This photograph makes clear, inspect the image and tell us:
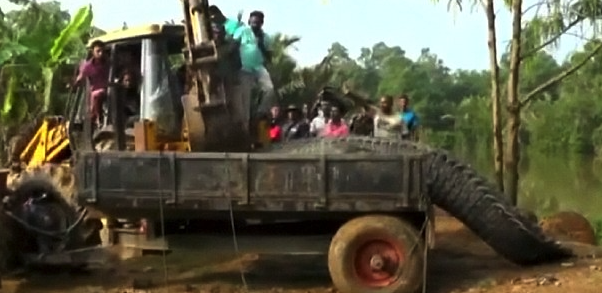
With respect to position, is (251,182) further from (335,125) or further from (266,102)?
(335,125)

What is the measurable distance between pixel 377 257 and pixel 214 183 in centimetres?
144

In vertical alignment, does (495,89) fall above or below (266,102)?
above

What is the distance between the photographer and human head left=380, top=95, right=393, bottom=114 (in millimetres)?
12547

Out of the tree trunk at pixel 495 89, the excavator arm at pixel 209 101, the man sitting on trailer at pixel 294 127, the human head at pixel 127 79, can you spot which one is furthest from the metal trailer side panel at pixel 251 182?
the tree trunk at pixel 495 89

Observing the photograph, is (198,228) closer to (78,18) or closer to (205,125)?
(205,125)

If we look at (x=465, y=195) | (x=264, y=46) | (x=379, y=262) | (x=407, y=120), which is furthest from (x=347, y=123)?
(x=379, y=262)

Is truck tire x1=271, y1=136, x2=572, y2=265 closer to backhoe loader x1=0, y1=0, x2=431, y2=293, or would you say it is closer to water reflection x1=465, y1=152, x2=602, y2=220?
backhoe loader x1=0, y1=0, x2=431, y2=293

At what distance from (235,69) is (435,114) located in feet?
192

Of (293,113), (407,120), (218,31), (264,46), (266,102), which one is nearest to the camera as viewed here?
(218,31)

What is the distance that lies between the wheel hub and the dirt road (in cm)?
38

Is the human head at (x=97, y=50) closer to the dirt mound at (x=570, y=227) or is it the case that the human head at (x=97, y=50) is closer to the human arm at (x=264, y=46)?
the human arm at (x=264, y=46)

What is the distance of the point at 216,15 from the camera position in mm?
10430

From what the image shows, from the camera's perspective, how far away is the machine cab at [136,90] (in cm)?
1003

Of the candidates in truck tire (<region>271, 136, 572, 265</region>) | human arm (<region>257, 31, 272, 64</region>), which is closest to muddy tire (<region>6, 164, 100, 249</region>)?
truck tire (<region>271, 136, 572, 265</region>)
